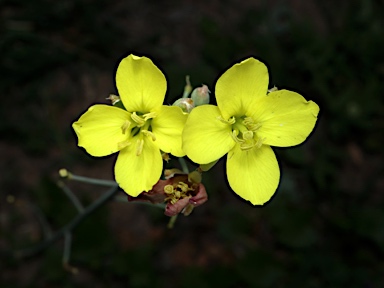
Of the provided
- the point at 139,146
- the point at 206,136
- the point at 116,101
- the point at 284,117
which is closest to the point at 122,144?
the point at 139,146

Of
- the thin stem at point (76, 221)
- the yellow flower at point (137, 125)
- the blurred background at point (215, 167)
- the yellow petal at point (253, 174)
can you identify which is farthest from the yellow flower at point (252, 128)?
the blurred background at point (215, 167)

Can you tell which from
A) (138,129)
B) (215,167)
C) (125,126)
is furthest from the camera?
(215,167)

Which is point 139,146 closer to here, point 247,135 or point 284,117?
point 247,135

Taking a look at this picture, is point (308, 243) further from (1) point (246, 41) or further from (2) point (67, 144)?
(2) point (67, 144)

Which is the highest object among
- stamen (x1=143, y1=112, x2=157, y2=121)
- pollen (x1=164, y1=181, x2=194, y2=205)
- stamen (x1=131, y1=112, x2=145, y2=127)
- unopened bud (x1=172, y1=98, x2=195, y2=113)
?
unopened bud (x1=172, y1=98, x2=195, y2=113)

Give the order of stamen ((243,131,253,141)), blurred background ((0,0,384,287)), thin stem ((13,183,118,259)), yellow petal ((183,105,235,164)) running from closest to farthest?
yellow petal ((183,105,235,164))
stamen ((243,131,253,141))
thin stem ((13,183,118,259))
blurred background ((0,0,384,287))

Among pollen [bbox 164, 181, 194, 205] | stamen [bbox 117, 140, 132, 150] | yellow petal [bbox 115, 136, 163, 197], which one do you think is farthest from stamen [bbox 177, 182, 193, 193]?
stamen [bbox 117, 140, 132, 150]

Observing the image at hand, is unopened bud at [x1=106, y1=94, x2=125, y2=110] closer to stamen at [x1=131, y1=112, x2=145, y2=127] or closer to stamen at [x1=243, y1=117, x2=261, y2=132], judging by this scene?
stamen at [x1=131, y1=112, x2=145, y2=127]

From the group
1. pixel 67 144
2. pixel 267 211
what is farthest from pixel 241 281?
pixel 67 144

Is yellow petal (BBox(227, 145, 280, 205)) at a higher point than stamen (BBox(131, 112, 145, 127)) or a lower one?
lower
